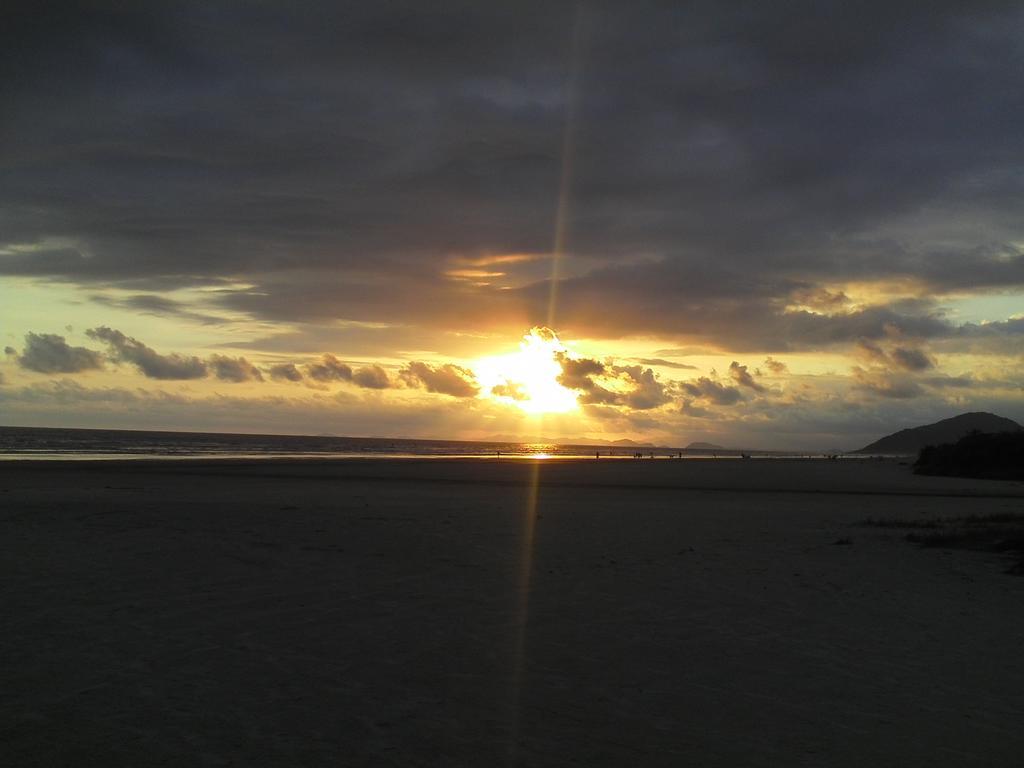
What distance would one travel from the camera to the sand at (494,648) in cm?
647

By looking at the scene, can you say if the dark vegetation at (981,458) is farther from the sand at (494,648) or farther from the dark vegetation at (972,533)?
the sand at (494,648)

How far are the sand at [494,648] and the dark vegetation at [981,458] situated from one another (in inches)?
1912

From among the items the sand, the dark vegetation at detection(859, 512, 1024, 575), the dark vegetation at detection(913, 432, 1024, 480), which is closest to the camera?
the sand

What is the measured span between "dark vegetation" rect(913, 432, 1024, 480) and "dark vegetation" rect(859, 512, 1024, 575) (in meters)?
38.6

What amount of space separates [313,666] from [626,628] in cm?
395

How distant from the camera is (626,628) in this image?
33.6 ft

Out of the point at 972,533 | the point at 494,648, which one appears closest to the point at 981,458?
the point at 972,533

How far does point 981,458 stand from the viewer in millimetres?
63688

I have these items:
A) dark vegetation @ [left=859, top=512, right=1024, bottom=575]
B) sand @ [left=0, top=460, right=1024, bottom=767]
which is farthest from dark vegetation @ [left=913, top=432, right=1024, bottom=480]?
sand @ [left=0, top=460, right=1024, bottom=767]

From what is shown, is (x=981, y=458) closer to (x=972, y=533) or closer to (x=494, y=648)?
(x=972, y=533)

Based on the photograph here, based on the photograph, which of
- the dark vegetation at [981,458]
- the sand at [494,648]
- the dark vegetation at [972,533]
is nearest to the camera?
the sand at [494,648]

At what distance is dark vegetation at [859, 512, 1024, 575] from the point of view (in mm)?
17156

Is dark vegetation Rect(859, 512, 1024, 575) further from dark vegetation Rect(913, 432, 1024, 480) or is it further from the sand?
dark vegetation Rect(913, 432, 1024, 480)

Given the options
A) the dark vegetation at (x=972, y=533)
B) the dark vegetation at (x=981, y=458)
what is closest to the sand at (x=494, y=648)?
the dark vegetation at (x=972, y=533)
